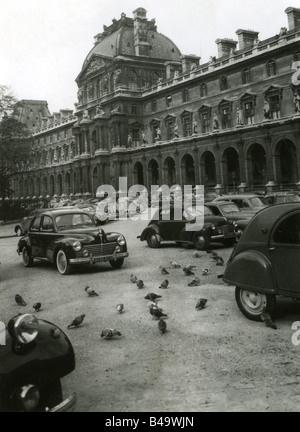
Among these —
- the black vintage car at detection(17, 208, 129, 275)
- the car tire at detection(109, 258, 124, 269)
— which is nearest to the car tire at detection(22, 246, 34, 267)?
the black vintage car at detection(17, 208, 129, 275)

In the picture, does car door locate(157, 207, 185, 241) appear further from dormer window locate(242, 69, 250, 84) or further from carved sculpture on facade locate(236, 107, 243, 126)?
dormer window locate(242, 69, 250, 84)

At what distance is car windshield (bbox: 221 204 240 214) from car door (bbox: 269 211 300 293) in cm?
905

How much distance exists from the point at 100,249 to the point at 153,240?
451 cm

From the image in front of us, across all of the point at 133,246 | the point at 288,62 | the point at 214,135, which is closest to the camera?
the point at 133,246

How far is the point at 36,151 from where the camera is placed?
80.8 metres

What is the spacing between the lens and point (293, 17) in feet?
120

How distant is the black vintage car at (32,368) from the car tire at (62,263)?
6910mm

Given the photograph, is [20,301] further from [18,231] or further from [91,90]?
[91,90]

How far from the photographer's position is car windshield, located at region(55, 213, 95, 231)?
11.9 meters

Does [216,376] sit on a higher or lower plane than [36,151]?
lower
